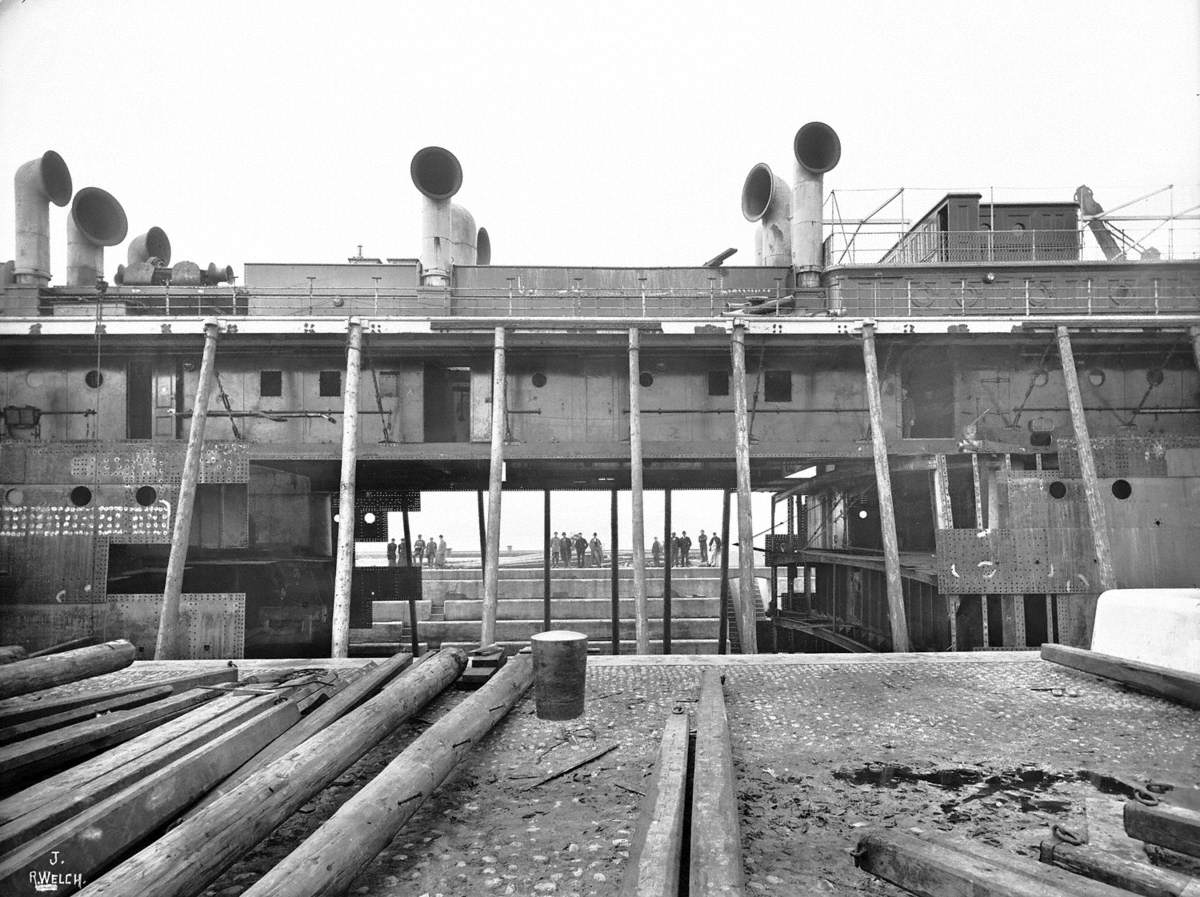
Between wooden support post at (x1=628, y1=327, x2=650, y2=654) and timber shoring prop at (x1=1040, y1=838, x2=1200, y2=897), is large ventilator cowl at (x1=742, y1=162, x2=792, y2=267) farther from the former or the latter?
timber shoring prop at (x1=1040, y1=838, x2=1200, y2=897)

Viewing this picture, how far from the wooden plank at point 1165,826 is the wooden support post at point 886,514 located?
26.0ft

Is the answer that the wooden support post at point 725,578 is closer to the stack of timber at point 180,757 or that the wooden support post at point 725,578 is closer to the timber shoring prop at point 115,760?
the stack of timber at point 180,757

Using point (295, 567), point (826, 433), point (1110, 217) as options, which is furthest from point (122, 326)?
point (1110, 217)

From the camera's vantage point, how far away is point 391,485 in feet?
60.3

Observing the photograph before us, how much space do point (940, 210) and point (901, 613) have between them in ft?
35.9

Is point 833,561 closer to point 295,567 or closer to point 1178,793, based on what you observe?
point 295,567

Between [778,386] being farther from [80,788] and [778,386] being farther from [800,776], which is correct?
[80,788]

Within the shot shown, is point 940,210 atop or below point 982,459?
atop

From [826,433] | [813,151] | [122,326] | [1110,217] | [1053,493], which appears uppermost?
[813,151]

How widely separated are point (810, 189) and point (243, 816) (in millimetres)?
17197

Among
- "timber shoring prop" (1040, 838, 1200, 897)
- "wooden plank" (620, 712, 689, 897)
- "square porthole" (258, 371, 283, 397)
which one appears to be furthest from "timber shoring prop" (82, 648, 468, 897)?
"square porthole" (258, 371, 283, 397)

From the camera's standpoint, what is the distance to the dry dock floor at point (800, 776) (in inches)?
137

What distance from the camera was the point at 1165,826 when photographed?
3.31 m

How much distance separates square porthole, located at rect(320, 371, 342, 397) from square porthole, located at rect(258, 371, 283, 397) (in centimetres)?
93
